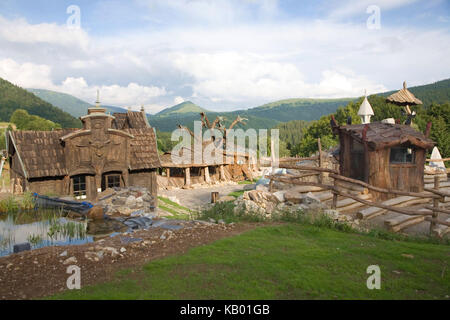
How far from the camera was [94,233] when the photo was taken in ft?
30.8

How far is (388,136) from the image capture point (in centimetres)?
1412

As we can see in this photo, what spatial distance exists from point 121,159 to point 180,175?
14.8 m

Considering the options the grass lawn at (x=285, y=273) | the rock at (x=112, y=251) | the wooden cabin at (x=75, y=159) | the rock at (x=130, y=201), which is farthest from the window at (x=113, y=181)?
the grass lawn at (x=285, y=273)

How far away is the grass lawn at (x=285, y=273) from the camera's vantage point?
4789 millimetres

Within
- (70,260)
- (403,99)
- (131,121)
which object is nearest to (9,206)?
(70,260)

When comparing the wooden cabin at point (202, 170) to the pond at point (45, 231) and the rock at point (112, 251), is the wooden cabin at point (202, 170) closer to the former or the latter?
the pond at point (45, 231)

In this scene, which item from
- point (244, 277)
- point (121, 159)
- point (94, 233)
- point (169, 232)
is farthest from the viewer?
point (121, 159)

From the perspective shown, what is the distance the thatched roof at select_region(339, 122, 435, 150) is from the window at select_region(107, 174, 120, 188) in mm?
12589

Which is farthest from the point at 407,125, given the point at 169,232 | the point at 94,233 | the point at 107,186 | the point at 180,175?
the point at 180,175

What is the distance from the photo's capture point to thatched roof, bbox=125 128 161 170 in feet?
62.8

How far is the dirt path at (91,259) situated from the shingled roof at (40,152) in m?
10.4

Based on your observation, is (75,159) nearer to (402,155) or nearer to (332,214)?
(332,214)
